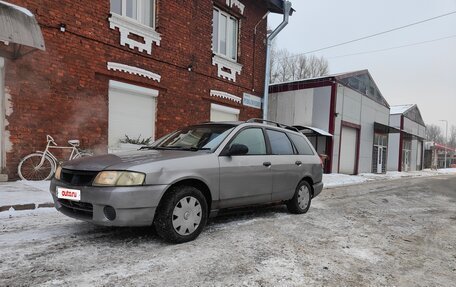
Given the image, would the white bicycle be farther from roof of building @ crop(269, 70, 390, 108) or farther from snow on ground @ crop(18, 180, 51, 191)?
roof of building @ crop(269, 70, 390, 108)

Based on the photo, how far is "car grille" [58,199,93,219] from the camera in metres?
4.06

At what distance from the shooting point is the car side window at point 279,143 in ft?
19.9

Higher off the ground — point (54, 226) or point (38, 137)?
point (38, 137)

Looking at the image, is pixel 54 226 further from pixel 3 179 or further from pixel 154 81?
pixel 154 81

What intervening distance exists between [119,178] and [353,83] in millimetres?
19520

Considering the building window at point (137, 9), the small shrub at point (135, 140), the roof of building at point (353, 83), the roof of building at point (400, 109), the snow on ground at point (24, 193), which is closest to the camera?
the snow on ground at point (24, 193)

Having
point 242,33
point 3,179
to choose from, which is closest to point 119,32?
point 3,179

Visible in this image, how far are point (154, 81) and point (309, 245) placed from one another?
7.45m

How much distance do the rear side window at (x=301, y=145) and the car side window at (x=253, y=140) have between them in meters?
1.11

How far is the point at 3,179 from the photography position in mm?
7676

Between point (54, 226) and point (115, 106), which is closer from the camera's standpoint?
point (54, 226)

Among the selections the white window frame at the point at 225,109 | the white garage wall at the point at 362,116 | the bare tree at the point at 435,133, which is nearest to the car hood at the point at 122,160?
the white window frame at the point at 225,109

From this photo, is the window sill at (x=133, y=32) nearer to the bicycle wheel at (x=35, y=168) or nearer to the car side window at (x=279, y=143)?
the bicycle wheel at (x=35, y=168)

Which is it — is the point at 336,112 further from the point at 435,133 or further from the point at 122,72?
the point at 435,133
